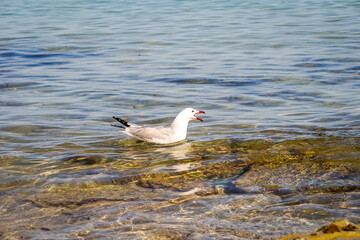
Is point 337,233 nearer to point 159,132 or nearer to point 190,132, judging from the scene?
point 159,132

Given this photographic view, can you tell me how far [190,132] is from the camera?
10.6 meters

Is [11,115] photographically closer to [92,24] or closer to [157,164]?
[157,164]

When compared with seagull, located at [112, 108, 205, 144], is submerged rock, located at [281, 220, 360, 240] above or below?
above

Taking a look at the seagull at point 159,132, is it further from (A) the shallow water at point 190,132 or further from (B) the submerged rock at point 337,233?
(B) the submerged rock at point 337,233

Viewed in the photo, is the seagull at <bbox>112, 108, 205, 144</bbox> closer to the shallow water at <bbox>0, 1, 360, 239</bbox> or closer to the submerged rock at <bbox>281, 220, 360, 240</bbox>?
the shallow water at <bbox>0, 1, 360, 239</bbox>

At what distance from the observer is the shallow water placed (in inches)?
234

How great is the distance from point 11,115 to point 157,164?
15.1 feet

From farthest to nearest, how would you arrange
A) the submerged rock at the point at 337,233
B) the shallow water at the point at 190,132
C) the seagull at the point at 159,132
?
1. the seagull at the point at 159,132
2. the shallow water at the point at 190,132
3. the submerged rock at the point at 337,233

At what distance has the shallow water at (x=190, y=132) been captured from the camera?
19.5 feet

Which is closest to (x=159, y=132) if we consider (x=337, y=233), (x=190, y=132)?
(x=190, y=132)

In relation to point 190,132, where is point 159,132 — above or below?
above

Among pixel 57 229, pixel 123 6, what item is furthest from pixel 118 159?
pixel 123 6

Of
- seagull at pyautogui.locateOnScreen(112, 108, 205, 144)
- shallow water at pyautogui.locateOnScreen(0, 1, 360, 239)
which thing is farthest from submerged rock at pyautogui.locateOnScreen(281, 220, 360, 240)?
seagull at pyautogui.locateOnScreen(112, 108, 205, 144)

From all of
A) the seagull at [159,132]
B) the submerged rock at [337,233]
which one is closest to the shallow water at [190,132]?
the seagull at [159,132]
